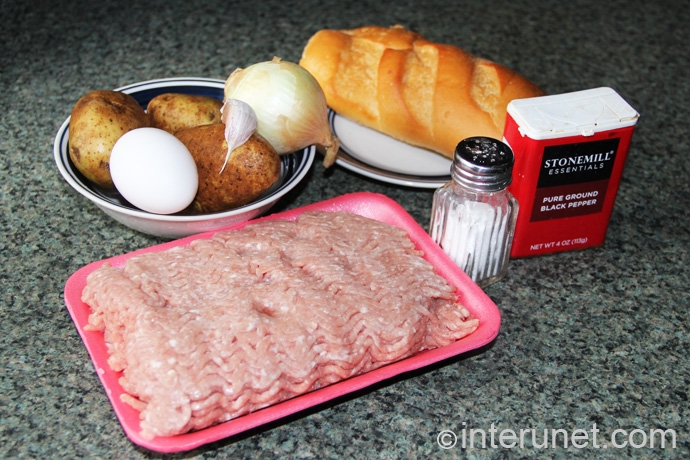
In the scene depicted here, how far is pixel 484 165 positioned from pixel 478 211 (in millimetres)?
95

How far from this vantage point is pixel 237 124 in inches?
46.1

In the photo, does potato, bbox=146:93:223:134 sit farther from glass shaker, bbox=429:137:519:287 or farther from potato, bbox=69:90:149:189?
glass shaker, bbox=429:137:519:287

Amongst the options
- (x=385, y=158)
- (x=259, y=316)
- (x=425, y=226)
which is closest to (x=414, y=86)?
(x=385, y=158)

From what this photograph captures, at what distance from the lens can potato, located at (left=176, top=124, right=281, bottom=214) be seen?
118cm

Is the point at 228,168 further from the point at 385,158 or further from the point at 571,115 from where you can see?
the point at 571,115

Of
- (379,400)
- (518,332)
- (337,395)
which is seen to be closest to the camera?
(337,395)

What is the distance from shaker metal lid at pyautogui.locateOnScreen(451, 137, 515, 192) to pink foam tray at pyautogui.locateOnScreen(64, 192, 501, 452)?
130 mm

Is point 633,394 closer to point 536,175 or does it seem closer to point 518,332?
point 518,332

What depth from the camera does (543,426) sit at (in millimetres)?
976

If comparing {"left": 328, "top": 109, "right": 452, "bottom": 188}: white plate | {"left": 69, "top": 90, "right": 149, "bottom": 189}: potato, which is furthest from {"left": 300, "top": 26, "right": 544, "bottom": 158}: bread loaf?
{"left": 69, "top": 90, "right": 149, "bottom": 189}: potato

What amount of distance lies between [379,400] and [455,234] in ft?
1.03

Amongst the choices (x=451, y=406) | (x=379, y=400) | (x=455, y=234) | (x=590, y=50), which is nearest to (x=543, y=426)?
(x=451, y=406)

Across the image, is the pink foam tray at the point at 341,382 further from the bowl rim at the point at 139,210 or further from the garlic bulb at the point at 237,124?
the garlic bulb at the point at 237,124

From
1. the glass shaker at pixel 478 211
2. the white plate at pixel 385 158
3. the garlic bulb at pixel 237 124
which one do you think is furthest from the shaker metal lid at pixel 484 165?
the garlic bulb at pixel 237 124
